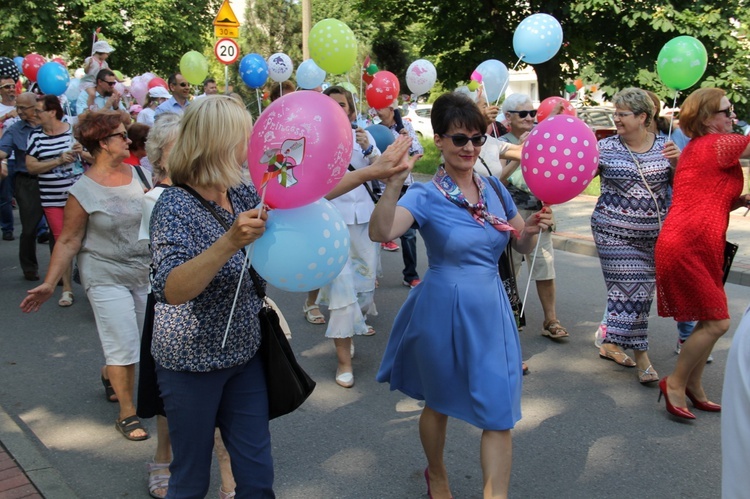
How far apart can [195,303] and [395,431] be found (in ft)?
7.41

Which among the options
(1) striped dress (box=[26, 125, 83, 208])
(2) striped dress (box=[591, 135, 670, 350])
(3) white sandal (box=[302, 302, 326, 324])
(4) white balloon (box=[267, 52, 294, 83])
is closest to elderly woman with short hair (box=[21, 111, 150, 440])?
(3) white sandal (box=[302, 302, 326, 324])

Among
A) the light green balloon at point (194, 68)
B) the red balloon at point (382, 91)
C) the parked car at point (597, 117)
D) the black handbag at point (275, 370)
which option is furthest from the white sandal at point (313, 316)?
the parked car at point (597, 117)

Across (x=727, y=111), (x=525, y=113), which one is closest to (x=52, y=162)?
(x=525, y=113)

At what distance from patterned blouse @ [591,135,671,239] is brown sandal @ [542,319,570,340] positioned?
134cm

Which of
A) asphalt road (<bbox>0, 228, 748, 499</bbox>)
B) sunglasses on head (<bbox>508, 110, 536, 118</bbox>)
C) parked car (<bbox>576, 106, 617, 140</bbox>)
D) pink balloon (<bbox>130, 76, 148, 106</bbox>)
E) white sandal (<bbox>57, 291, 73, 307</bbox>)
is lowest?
white sandal (<bbox>57, 291, 73, 307</bbox>)

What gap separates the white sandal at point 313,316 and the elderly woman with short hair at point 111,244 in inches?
97.8

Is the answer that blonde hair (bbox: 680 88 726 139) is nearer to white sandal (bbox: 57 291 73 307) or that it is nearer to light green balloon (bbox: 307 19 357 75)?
light green balloon (bbox: 307 19 357 75)

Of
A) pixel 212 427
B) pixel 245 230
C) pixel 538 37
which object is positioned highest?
pixel 538 37

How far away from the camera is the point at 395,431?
470 cm

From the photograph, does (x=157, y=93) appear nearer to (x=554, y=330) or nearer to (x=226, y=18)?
(x=226, y=18)

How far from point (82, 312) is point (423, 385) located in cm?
492

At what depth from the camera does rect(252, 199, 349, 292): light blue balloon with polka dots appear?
8.71 feet

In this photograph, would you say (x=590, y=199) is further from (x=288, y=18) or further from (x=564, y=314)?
(x=288, y=18)

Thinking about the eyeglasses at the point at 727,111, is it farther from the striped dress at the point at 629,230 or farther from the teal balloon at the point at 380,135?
the teal balloon at the point at 380,135
